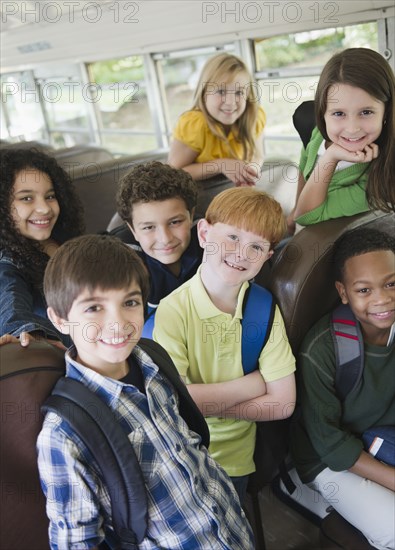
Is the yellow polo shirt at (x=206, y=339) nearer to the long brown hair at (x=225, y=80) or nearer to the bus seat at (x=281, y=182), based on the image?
the bus seat at (x=281, y=182)

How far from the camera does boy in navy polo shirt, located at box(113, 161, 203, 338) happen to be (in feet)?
5.41

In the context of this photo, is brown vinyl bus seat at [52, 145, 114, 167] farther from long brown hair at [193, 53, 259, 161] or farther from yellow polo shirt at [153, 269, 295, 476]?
yellow polo shirt at [153, 269, 295, 476]

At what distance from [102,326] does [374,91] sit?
41.7 inches

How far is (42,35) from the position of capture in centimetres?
384

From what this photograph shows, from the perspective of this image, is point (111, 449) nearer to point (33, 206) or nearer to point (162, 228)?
point (162, 228)

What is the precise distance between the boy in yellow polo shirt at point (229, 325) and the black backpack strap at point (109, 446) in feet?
1.44

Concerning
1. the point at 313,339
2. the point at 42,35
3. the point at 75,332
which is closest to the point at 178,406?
the point at 75,332

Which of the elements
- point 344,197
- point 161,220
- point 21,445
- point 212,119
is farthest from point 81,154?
point 21,445

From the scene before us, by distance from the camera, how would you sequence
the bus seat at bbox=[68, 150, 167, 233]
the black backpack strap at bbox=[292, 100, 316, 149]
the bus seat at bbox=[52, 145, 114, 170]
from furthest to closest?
the bus seat at bbox=[52, 145, 114, 170]
the bus seat at bbox=[68, 150, 167, 233]
the black backpack strap at bbox=[292, 100, 316, 149]

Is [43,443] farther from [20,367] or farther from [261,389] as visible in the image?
[261,389]

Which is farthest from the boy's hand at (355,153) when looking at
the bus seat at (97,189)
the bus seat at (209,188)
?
the bus seat at (97,189)

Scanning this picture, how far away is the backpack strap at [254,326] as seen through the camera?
56.5 inches

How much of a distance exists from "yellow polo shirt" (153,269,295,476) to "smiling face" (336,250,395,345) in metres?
0.23

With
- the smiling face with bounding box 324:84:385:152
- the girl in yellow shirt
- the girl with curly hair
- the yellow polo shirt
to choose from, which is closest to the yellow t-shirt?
the girl in yellow shirt
